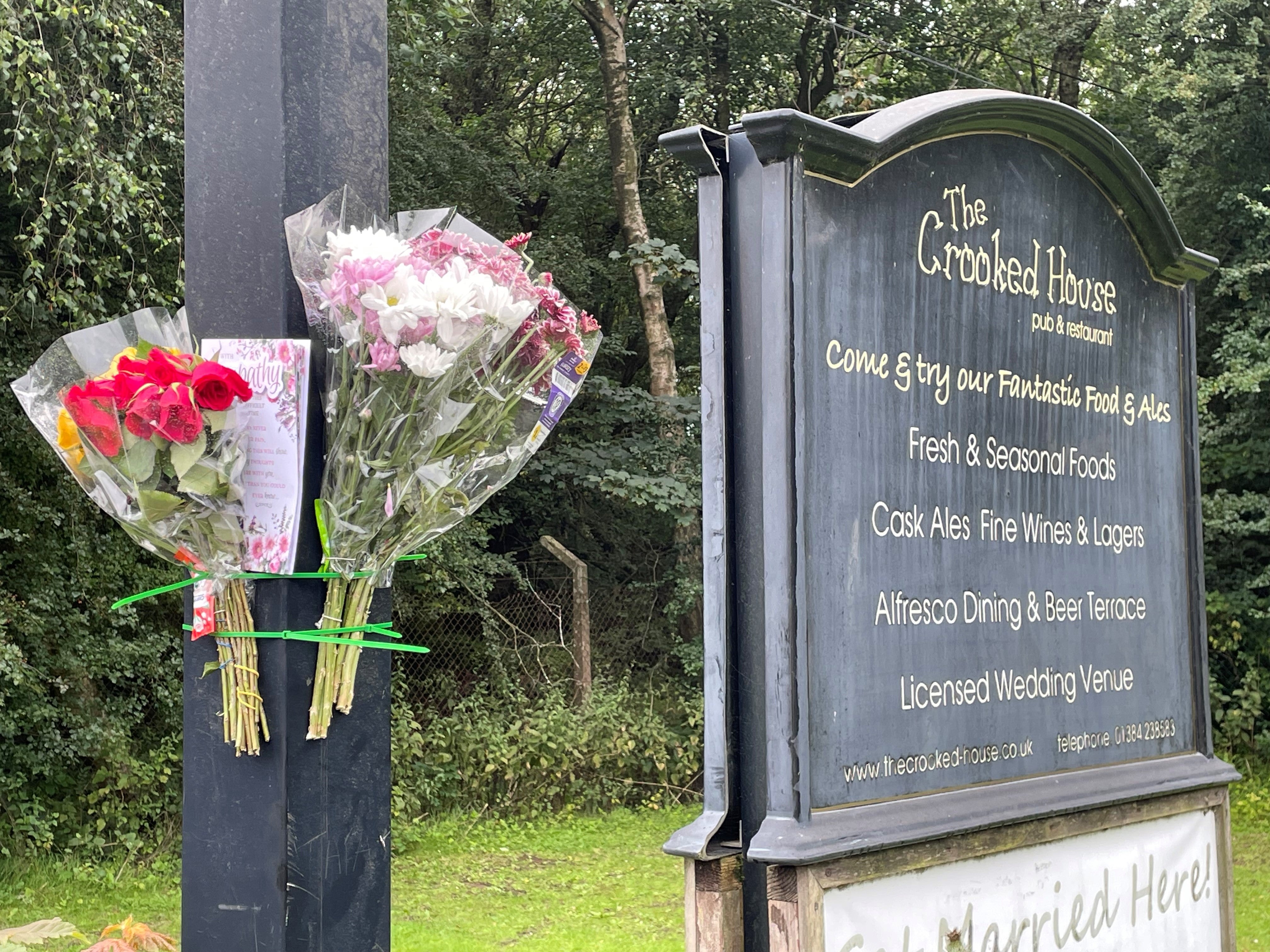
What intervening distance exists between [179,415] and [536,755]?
6.63m

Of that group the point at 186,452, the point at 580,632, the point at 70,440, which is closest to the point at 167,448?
the point at 186,452

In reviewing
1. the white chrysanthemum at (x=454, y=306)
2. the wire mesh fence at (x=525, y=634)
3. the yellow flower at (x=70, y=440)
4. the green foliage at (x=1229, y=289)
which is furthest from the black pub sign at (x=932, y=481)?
the wire mesh fence at (x=525, y=634)

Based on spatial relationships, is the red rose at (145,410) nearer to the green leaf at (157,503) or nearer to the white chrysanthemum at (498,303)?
the green leaf at (157,503)

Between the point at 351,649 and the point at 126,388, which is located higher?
the point at 126,388

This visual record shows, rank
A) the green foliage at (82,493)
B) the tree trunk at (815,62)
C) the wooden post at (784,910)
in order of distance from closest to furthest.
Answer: the wooden post at (784,910), the green foliage at (82,493), the tree trunk at (815,62)

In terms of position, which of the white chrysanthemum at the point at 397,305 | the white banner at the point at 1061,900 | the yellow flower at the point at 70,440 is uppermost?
the white chrysanthemum at the point at 397,305

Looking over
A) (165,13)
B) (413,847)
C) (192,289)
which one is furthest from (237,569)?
(413,847)

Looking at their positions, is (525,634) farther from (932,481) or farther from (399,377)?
(932,481)

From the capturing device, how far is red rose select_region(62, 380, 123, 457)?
202cm

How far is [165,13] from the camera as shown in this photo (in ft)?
20.4

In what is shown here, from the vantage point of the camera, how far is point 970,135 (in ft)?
6.67

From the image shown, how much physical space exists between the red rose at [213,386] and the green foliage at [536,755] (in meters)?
6.05

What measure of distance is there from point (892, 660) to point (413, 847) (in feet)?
20.6

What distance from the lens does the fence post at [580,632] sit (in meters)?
8.83
